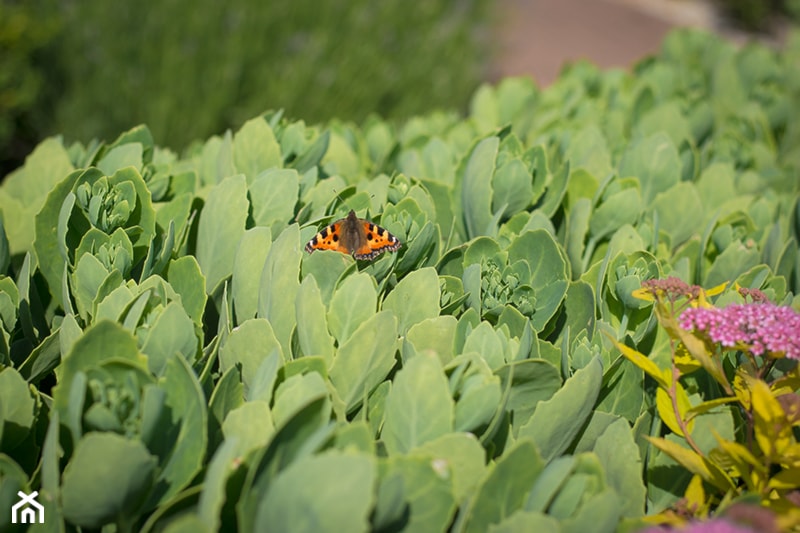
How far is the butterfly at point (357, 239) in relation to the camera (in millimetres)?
1597

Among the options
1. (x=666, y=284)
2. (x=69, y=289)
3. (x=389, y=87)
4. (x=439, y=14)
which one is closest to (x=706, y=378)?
(x=666, y=284)

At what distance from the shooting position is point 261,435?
123 centimetres

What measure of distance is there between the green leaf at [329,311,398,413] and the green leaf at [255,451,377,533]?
0.34 metres

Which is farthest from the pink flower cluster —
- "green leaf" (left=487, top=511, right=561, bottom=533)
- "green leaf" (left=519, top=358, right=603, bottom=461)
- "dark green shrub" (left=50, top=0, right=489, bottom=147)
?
"dark green shrub" (left=50, top=0, right=489, bottom=147)

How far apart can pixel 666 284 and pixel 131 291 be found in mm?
949

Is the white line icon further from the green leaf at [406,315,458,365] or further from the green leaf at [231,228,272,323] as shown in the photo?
the green leaf at [406,315,458,365]

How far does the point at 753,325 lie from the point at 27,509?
1.15 metres

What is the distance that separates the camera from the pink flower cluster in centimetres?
125

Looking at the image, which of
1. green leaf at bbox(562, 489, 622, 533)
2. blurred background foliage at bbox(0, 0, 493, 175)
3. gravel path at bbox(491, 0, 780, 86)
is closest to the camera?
green leaf at bbox(562, 489, 622, 533)

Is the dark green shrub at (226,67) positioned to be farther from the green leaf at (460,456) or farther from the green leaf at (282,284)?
the green leaf at (460,456)

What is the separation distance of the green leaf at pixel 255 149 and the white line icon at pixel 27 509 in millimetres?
1005

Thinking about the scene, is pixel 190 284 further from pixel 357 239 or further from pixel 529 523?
pixel 529 523

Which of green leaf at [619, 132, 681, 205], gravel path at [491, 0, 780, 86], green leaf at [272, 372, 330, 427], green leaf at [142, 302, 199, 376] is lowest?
green leaf at [272, 372, 330, 427]

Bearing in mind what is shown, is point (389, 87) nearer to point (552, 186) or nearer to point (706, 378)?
point (552, 186)
